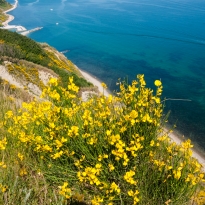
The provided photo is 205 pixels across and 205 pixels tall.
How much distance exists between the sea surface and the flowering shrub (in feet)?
52.8

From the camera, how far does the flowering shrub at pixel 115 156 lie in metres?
3.29

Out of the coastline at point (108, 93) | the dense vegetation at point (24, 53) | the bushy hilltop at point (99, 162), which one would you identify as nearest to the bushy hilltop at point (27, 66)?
the dense vegetation at point (24, 53)

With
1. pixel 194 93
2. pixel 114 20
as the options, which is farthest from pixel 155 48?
pixel 114 20

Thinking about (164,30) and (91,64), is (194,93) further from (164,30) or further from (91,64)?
(164,30)

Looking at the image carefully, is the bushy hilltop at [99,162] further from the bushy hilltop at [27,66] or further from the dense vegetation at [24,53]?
the dense vegetation at [24,53]

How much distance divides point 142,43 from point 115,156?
47.8 m

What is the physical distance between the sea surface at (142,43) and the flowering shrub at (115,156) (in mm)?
16096

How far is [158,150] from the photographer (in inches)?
154

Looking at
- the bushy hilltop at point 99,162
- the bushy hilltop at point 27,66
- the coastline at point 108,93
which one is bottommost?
the coastline at point 108,93

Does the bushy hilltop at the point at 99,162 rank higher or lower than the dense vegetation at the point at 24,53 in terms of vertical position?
higher

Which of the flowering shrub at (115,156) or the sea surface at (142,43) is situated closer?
the flowering shrub at (115,156)

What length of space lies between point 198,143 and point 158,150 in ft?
55.0

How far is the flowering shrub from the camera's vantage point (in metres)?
3.29

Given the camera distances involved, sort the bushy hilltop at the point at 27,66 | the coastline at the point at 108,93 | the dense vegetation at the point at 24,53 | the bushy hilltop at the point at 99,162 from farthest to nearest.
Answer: the dense vegetation at the point at 24,53, the bushy hilltop at the point at 27,66, the coastline at the point at 108,93, the bushy hilltop at the point at 99,162
